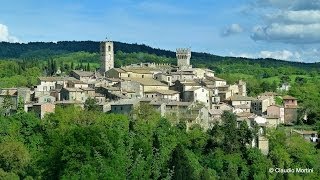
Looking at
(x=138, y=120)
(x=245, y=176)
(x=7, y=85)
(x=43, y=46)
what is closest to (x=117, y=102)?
(x=138, y=120)

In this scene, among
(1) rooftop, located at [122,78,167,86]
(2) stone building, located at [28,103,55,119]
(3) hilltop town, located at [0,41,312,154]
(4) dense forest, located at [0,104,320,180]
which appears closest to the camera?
(4) dense forest, located at [0,104,320,180]

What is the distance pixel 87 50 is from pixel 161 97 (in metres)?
109

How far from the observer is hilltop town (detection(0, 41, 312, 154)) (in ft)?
177

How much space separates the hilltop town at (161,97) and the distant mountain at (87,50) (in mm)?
67901

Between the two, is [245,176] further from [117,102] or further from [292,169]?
[117,102]

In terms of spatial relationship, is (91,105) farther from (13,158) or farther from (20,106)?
(13,158)

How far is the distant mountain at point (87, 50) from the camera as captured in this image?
5910 inches

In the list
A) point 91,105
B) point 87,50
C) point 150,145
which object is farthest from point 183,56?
point 87,50

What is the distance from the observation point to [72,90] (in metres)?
57.8

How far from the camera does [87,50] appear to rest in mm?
→ 165750

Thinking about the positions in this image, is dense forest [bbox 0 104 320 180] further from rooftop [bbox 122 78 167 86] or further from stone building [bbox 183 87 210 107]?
rooftop [bbox 122 78 167 86]

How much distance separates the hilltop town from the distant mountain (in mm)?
67901

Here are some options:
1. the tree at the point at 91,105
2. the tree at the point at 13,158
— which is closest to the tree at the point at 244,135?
the tree at the point at 91,105

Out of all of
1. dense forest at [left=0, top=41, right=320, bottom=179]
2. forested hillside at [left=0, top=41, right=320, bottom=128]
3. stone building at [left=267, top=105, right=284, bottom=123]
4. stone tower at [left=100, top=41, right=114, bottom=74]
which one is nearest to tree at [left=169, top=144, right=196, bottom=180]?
dense forest at [left=0, top=41, right=320, bottom=179]
